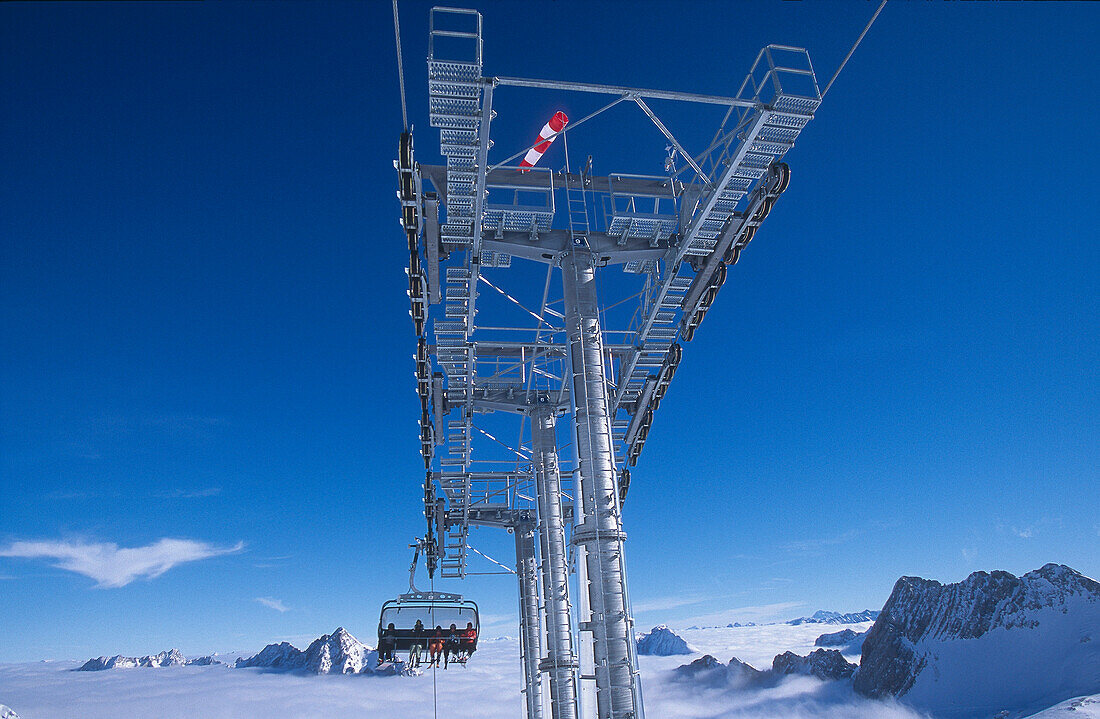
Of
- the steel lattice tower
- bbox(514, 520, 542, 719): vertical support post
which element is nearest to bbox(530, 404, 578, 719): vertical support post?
the steel lattice tower

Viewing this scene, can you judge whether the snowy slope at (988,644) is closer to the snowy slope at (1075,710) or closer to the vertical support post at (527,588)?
the snowy slope at (1075,710)

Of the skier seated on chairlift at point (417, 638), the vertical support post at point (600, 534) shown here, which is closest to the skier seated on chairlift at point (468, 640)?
the skier seated on chairlift at point (417, 638)

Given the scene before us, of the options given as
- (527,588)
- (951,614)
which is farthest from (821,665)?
(527,588)

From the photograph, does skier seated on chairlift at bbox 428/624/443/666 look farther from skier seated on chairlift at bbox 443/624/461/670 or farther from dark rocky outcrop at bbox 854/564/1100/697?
dark rocky outcrop at bbox 854/564/1100/697

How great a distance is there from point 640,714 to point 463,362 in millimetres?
12680

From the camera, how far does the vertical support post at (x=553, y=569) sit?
2522 cm

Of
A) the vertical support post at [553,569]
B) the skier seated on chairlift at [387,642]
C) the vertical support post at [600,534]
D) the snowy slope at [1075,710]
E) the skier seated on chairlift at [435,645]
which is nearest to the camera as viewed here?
the vertical support post at [600,534]

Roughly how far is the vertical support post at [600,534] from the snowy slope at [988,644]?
4793 inches

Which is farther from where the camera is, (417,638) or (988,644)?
(988,644)

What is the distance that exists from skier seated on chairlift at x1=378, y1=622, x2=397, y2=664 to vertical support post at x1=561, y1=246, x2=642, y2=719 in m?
10.00

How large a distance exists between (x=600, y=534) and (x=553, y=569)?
12940mm

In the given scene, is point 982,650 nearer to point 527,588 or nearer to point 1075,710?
point 1075,710

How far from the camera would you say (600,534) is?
14297 millimetres

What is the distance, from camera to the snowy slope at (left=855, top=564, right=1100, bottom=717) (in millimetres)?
107312
